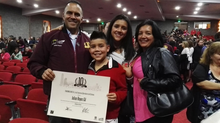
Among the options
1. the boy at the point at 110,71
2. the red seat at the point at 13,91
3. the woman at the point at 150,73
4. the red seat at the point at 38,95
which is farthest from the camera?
the red seat at the point at 13,91

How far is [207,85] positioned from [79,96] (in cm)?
139

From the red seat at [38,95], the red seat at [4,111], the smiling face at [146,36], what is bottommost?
the red seat at [4,111]

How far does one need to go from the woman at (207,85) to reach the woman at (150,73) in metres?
0.74

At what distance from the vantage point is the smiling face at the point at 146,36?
63.0 inches

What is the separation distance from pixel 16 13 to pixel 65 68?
14697 mm

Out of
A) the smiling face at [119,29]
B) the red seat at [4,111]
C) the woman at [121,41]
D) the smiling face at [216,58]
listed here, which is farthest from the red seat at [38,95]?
the smiling face at [216,58]

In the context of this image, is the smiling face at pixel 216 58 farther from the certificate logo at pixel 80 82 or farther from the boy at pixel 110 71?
the certificate logo at pixel 80 82

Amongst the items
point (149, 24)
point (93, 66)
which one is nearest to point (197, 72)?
point (149, 24)

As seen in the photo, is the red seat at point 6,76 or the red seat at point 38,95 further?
the red seat at point 6,76

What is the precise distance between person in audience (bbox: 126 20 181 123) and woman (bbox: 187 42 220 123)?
2.43 feet

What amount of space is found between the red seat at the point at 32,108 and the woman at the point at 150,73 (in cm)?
109

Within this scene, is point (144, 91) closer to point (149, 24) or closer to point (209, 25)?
point (149, 24)

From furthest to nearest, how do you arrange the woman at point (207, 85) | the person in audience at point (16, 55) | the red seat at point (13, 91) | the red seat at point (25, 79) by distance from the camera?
the person in audience at point (16, 55)
the red seat at point (25, 79)
the red seat at point (13, 91)
the woman at point (207, 85)

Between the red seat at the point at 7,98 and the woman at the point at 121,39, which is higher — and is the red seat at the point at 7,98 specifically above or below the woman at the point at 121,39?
below
